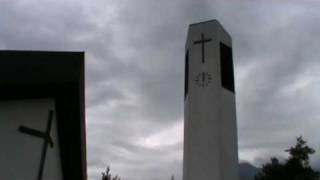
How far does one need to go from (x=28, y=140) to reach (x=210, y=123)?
636 centimetres

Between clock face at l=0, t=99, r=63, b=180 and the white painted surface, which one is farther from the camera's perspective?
the white painted surface

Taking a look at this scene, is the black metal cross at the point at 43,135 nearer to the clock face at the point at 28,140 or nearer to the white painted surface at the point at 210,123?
the clock face at the point at 28,140

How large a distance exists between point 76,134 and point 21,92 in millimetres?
1377

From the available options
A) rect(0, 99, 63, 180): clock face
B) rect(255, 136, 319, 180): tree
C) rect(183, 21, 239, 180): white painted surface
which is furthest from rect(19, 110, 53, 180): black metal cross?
rect(255, 136, 319, 180): tree

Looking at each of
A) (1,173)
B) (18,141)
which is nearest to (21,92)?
(18,141)

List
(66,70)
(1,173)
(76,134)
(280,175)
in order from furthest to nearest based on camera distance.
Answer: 1. (280,175)
2. (76,134)
3. (66,70)
4. (1,173)

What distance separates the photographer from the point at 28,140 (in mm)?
7289

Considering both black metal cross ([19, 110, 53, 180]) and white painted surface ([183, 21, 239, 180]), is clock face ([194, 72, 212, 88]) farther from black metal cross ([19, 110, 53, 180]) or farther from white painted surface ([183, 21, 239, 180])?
black metal cross ([19, 110, 53, 180])

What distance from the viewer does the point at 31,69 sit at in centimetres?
688

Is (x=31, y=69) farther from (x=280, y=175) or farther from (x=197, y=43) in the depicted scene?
(x=280, y=175)

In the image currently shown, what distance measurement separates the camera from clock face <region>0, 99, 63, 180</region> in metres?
6.96

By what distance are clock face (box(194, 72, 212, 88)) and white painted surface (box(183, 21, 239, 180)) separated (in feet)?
0.32

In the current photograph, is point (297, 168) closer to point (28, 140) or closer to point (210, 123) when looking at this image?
point (210, 123)

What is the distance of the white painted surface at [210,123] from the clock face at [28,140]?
5.25 metres
